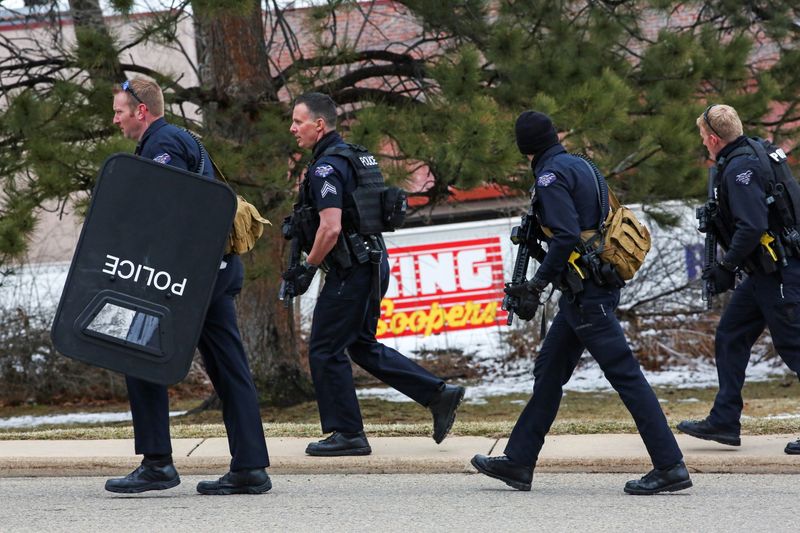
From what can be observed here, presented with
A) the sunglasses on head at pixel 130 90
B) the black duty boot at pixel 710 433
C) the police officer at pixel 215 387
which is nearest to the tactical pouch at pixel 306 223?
the police officer at pixel 215 387

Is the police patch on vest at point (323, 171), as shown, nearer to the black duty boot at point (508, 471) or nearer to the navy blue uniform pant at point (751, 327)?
the black duty boot at point (508, 471)

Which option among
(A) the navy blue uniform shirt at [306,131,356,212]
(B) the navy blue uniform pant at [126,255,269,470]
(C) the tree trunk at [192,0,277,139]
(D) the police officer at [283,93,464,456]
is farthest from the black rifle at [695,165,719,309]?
(C) the tree trunk at [192,0,277,139]

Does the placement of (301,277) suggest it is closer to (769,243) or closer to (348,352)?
(348,352)

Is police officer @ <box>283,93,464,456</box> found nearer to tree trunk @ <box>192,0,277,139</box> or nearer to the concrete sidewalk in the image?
the concrete sidewalk

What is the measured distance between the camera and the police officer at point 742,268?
6.33 m

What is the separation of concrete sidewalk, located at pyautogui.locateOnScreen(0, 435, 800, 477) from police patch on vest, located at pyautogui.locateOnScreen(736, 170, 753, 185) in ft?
4.63

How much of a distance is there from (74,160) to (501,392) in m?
5.34

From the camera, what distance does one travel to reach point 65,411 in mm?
12320

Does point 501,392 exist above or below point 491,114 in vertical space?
below

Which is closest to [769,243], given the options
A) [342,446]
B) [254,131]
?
[342,446]

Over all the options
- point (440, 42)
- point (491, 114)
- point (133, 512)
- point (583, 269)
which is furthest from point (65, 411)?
point (583, 269)

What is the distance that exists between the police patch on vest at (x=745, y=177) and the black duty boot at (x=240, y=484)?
277cm

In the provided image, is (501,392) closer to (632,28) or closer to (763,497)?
(632,28)

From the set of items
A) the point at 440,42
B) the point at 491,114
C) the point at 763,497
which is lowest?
the point at 763,497
